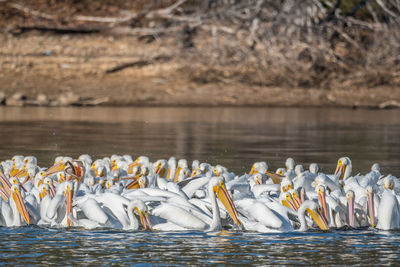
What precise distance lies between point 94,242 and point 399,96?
19.3 meters

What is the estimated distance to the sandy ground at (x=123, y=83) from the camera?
26328 mm

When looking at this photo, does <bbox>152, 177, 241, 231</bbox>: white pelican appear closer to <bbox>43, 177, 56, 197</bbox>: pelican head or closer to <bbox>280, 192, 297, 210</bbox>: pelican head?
<bbox>280, 192, 297, 210</bbox>: pelican head

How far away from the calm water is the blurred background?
997 mm

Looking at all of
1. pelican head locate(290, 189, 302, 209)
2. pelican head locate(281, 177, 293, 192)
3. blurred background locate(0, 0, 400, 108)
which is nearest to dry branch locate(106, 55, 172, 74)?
blurred background locate(0, 0, 400, 108)

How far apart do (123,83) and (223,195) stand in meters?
17.5

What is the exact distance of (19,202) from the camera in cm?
984

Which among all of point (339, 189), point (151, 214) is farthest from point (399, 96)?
point (151, 214)

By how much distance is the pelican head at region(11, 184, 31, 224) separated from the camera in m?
9.83

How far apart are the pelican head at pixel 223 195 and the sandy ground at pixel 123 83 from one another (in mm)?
16303

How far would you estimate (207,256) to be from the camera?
28.5 feet

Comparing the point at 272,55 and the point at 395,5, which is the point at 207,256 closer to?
the point at 272,55

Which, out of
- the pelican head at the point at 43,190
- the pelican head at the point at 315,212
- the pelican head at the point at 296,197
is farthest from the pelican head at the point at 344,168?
the pelican head at the point at 43,190

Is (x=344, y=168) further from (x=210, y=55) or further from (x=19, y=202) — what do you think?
(x=210, y=55)

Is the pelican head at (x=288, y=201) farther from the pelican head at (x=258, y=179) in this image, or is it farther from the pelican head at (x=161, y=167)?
the pelican head at (x=161, y=167)
